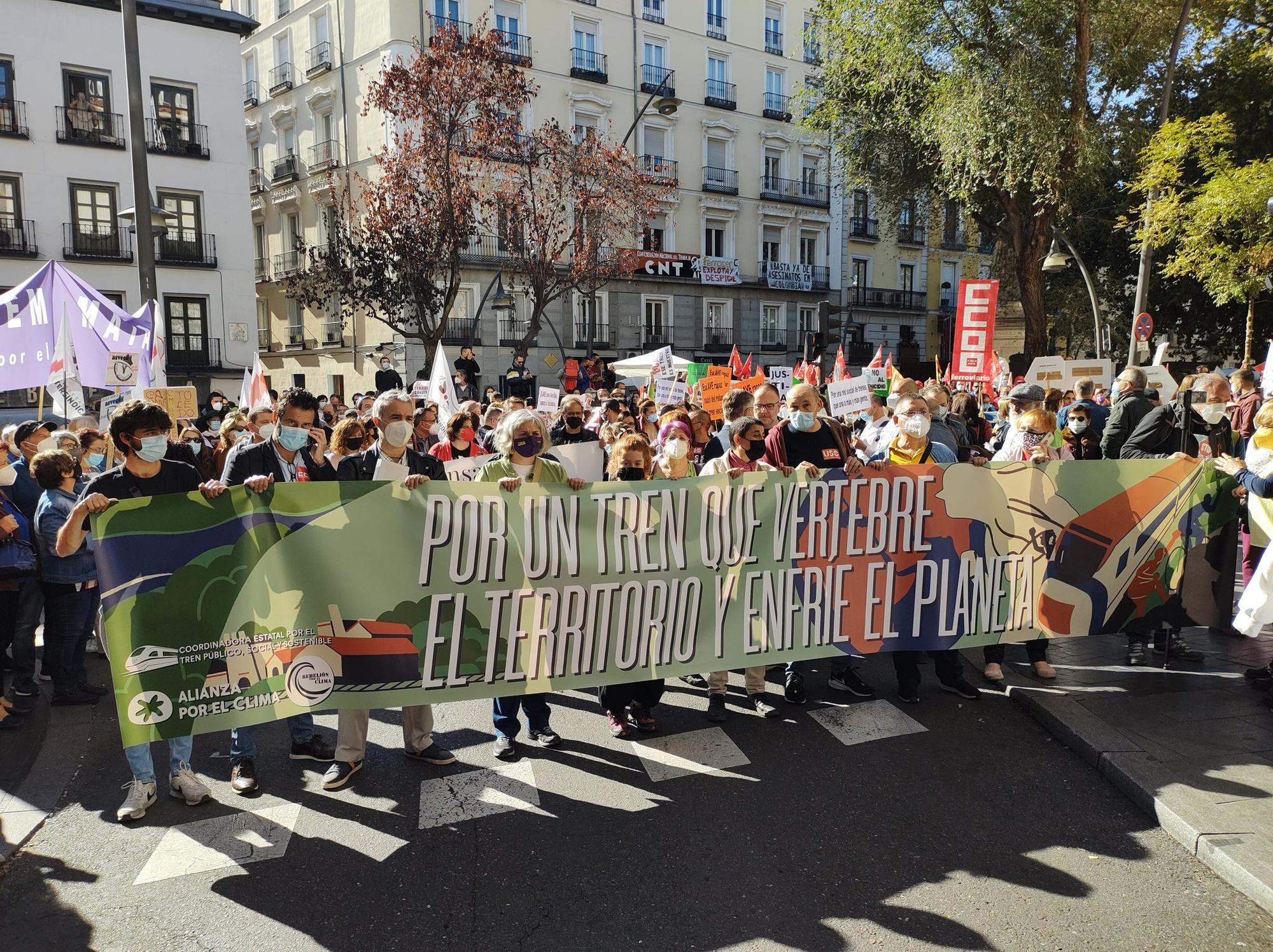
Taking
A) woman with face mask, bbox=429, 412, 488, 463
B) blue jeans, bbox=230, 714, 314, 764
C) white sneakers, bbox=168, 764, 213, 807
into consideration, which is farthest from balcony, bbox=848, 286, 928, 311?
white sneakers, bbox=168, 764, 213, 807

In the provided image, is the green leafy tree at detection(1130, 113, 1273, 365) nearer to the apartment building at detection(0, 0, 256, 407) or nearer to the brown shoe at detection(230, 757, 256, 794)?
the brown shoe at detection(230, 757, 256, 794)

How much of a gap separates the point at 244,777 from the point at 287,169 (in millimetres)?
35224

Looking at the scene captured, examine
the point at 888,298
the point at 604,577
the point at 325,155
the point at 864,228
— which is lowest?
the point at 604,577

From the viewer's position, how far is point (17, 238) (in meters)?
25.3

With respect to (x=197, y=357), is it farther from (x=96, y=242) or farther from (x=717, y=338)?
(x=717, y=338)

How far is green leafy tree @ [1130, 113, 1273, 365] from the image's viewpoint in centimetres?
1273

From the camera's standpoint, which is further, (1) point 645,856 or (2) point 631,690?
(2) point 631,690

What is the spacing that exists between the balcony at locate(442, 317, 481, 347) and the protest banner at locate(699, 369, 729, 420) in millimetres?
20170

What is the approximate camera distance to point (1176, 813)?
4.00m

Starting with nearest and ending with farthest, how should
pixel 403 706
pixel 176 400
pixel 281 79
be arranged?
pixel 403 706 → pixel 176 400 → pixel 281 79

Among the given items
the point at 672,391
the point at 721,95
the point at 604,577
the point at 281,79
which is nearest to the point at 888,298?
the point at 721,95

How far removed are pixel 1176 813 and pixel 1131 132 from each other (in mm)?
19240

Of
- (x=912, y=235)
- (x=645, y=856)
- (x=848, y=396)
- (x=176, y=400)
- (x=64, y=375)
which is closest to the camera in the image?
(x=645, y=856)

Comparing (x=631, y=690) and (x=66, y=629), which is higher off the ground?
(x=66, y=629)
